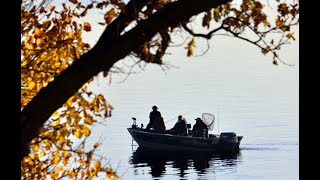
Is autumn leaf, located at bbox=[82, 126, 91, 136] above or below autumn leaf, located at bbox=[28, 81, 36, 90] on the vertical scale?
below

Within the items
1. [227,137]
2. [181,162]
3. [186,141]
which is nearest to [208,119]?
[186,141]

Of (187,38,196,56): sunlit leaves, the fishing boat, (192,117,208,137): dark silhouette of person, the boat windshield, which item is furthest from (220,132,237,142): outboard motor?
(187,38,196,56): sunlit leaves

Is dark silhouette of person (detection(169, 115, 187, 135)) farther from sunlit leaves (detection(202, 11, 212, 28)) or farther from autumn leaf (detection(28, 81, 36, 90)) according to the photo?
sunlit leaves (detection(202, 11, 212, 28))

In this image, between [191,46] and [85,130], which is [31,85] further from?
[191,46]

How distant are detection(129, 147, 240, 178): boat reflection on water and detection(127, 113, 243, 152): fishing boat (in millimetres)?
1414

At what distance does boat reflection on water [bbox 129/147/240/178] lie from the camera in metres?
59.7

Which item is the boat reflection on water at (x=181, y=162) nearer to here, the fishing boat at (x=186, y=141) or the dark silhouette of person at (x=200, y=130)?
the fishing boat at (x=186, y=141)

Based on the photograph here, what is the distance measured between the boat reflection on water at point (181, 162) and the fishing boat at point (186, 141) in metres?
1.41

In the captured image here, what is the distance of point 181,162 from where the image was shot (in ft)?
204

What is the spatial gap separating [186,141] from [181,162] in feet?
22.1

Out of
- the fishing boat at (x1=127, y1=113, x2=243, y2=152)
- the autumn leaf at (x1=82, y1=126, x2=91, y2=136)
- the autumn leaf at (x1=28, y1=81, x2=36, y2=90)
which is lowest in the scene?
the fishing boat at (x1=127, y1=113, x2=243, y2=152)

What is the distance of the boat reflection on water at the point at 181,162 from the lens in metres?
59.7

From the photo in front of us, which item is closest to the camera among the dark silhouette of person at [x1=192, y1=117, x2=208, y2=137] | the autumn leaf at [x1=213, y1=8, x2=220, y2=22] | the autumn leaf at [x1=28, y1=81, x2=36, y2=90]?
the autumn leaf at [x1=213, y1=8, x2=220, y2=22]
